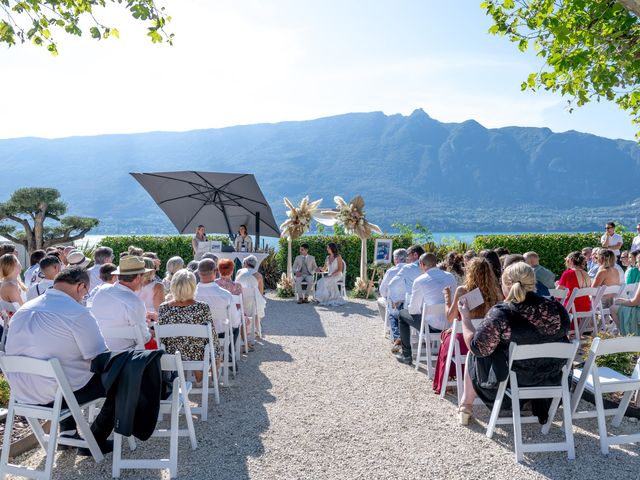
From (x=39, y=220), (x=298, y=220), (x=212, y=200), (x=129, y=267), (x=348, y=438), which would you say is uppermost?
(x=212, y=200)

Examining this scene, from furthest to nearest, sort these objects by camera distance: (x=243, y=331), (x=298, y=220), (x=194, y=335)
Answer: (x=298, y=220) < (x=243, y=331) < (x=194, y=335)

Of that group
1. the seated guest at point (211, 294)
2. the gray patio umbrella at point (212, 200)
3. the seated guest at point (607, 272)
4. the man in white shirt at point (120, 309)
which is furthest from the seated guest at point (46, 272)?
the seated guest at point (607, 272)

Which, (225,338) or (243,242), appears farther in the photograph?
(243,242)

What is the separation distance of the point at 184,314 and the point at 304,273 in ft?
24.9

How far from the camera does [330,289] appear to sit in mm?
12062

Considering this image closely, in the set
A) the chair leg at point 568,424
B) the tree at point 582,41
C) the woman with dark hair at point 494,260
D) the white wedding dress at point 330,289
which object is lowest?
the white wedding dress at point 330,289

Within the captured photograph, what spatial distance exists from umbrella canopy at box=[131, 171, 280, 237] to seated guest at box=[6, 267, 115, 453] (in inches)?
310

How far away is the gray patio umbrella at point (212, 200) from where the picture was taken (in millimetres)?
11625

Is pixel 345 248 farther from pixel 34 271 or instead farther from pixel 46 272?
pixel 46 272

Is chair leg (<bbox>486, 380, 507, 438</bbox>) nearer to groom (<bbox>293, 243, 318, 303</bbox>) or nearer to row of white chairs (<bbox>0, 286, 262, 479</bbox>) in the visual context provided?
row of white chairs (<bbox>0, 286, 262, 479</bbox>)

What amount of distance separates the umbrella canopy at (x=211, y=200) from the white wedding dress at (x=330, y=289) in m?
1.78

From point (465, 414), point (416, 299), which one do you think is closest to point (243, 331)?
point (416, 299)

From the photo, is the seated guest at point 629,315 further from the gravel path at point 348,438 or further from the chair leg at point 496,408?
the chair leg at point 496,408

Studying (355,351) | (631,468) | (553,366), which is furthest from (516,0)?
(631,468)
